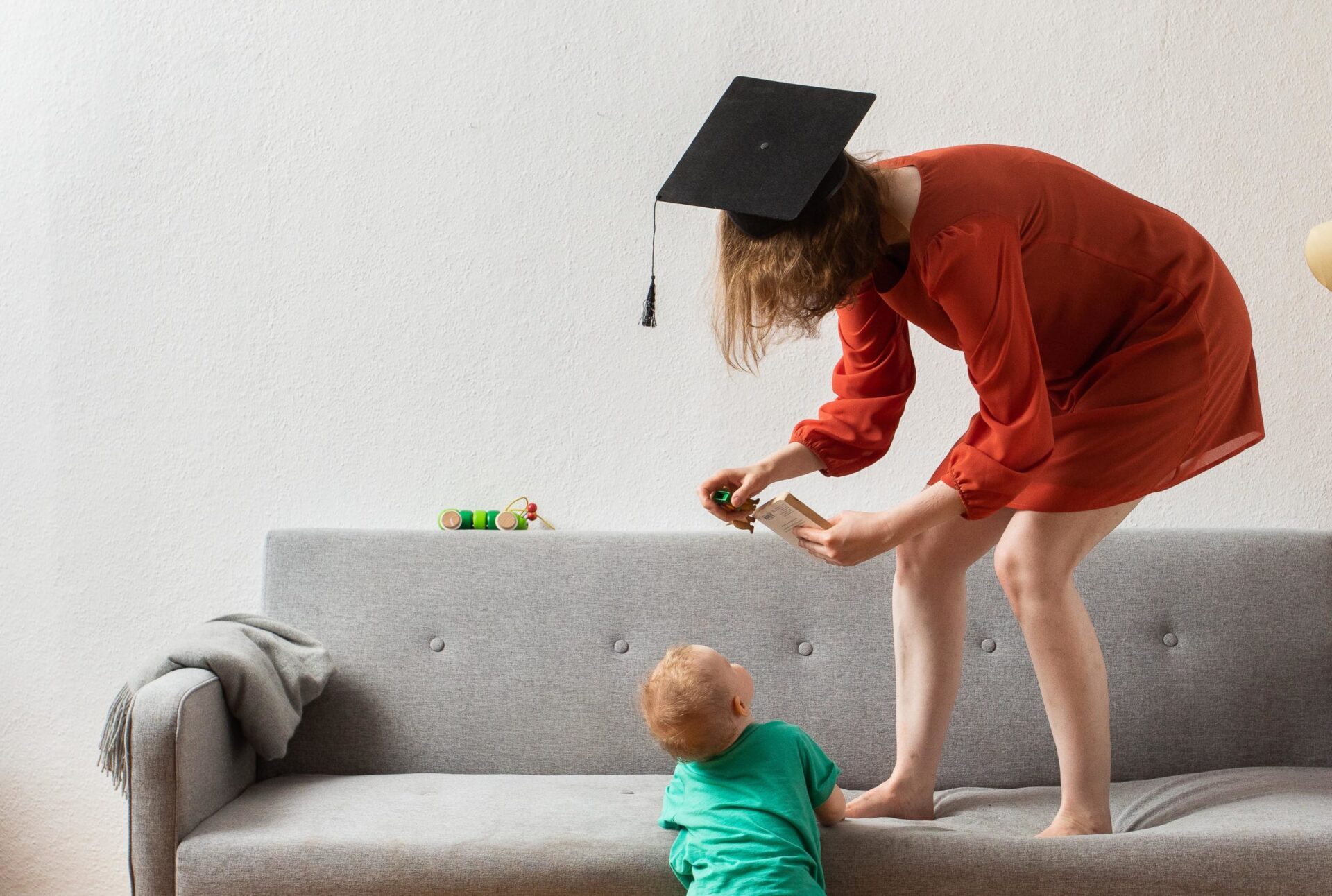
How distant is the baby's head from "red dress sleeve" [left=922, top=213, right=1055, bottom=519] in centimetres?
38

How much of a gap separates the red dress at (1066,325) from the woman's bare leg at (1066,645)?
44 mm

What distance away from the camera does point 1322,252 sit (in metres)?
0.94

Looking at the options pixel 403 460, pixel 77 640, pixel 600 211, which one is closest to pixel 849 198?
pixel 600 211

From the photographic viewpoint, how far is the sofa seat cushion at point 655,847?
1.35 metres

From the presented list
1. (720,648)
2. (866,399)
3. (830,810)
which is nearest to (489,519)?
(720,648)

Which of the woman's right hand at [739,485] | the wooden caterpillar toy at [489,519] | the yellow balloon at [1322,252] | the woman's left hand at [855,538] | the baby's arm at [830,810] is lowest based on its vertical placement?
the baby's arm at [830,810]

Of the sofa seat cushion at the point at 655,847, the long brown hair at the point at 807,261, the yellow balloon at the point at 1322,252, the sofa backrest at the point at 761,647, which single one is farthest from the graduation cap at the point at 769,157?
the sofa backrest at the point at 761,647

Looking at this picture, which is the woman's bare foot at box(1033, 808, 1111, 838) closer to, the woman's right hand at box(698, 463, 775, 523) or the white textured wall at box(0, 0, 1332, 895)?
the woman's right hand at box(698, 463, 775, 523)

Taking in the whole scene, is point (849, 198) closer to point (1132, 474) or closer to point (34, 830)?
point (1132, 474)

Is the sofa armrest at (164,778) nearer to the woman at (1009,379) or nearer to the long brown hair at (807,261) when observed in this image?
the woman at (1009,379)

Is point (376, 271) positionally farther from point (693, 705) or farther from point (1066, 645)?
point (1066, 645)

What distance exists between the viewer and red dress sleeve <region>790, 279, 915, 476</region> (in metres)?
1.58

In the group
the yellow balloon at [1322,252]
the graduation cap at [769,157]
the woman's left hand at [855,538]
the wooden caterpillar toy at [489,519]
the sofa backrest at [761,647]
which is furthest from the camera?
the wooden caterpillar toy at [489,519]

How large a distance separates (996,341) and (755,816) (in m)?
0.62
